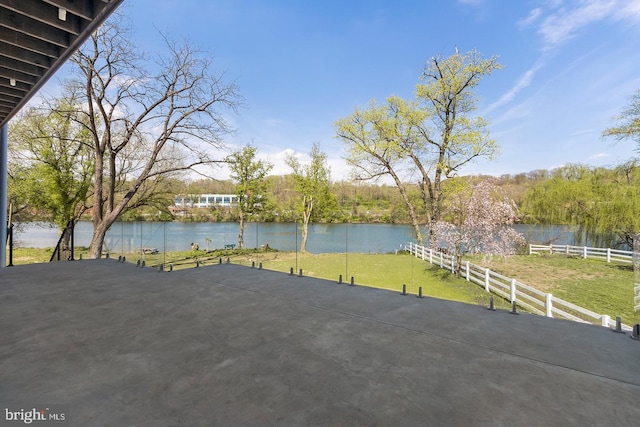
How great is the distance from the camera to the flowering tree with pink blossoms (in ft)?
27.7

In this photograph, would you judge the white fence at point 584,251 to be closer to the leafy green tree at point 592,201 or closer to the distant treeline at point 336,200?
the leafy green tree at point 592,201

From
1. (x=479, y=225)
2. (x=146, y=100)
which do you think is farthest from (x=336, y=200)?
(x=146, y=100)

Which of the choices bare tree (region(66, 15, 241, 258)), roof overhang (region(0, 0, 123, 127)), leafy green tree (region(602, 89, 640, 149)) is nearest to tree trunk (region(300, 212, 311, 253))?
bare tree (region(66, 15, 241, 258))

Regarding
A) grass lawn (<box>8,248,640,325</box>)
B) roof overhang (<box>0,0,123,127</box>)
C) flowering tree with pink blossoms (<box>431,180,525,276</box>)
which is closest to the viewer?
roof overhang (<box>0,0,123,127</box>)

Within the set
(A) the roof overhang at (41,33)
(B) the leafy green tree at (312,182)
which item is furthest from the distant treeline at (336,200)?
(A) the roof overhang at (41,33)

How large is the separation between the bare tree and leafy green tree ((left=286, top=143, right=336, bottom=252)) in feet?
22.7

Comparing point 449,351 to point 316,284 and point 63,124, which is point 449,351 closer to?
point 316,284

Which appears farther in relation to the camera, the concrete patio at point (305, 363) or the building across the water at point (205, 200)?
the building across the water at point (205, 200)

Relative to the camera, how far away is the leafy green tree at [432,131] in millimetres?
11445

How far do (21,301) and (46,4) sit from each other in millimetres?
2998

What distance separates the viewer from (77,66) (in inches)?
349

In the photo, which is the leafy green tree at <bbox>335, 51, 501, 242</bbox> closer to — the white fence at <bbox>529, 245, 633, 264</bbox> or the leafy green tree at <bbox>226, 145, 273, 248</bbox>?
the white fence at <bbox>529, 245, 633, 264</bbox>

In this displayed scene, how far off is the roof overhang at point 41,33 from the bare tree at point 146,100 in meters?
5.94

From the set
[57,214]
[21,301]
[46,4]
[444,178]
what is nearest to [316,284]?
[21,301]
